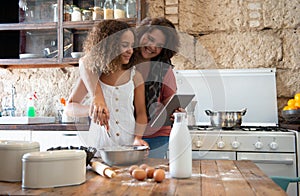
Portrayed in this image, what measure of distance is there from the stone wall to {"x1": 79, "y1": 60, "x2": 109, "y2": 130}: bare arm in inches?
65.3

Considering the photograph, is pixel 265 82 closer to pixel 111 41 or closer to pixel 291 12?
pixel 291 12

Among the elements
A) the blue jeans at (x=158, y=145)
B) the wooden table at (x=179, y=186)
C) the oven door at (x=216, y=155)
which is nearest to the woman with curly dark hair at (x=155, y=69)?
the blue jeans at (x=158, y=145)

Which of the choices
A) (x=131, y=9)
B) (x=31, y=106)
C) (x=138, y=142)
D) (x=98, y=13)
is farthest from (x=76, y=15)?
(x=138, y=142)

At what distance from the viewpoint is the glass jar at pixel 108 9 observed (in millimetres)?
2912

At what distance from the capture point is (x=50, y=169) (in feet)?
3.17

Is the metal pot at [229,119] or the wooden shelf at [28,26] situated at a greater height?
the wooden shelf at [28,26]

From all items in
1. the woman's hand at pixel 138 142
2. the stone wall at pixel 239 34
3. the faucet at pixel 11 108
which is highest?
the stone wall at pixel 239 34

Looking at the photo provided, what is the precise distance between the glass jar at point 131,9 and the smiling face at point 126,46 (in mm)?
1375

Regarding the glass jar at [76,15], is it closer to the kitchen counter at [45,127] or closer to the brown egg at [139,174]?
the kitchen counter at [45,127]

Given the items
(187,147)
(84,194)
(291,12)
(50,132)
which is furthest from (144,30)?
(291,12)

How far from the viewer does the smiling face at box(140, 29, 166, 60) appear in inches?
68.3

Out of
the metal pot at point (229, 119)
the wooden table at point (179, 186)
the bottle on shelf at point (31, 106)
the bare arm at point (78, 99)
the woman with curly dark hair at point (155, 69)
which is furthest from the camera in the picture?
the bottle on shelf at point (31, 106)

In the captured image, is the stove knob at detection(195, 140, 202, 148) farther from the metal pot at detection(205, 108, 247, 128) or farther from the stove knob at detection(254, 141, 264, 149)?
the stove knob at detection(254, 141, 264, 149)

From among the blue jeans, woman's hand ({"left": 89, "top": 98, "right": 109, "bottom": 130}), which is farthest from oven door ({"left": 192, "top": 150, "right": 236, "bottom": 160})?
woman's hand ({"left": 89, "top": 98, "right": 109, "bottom": 130})
